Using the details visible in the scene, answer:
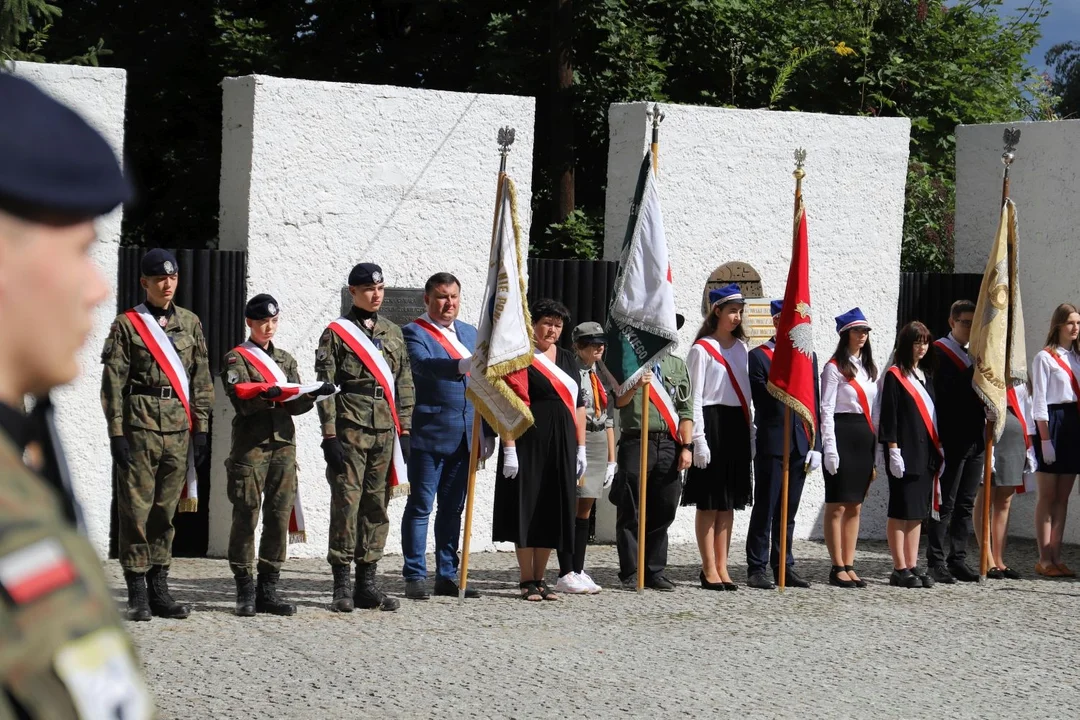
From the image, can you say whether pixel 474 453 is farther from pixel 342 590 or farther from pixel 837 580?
pixel 837 580

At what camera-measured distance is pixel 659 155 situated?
33.7 feet

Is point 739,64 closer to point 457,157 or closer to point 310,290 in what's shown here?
point 457,157

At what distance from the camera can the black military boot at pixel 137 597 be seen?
24.0 ft

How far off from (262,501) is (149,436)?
2.30 ft

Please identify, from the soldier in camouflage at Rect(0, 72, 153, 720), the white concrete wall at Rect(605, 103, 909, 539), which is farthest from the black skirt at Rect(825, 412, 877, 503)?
the soldier in camouflage at Rect(0, 72, 153, 720)

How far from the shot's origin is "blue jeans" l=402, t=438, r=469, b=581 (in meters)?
8.40

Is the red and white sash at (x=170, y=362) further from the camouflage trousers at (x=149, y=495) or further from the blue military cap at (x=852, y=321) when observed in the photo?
the blue military cap at (x=852, y=321)

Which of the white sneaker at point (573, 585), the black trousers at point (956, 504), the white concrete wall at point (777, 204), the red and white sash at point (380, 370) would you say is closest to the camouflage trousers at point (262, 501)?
the red and white sash at point (380, 370)

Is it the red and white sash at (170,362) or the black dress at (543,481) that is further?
the black dress at (543,481)

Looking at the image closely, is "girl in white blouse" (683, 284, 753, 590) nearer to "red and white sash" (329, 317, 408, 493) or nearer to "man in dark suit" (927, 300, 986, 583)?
"man in dark suit" (927, 300, 986, 583)

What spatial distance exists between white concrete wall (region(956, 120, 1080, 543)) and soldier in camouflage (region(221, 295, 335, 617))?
6223 millimetres

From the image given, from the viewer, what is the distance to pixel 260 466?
7570mm

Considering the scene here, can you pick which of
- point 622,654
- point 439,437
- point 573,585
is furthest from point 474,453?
point 622,654

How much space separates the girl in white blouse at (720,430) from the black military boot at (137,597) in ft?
10.8
